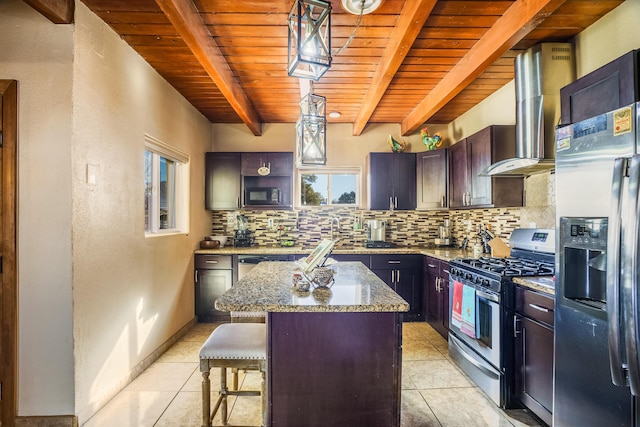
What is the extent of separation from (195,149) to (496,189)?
340cm

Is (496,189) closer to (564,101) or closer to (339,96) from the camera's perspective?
(564,101)

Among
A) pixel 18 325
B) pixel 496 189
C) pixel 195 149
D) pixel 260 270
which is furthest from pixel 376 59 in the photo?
pixel 18 325

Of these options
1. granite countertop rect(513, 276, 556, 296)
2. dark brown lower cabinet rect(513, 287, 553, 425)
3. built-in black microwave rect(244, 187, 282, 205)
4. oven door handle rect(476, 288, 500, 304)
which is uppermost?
built-in black microwave rect(244, 187, 282, 205)

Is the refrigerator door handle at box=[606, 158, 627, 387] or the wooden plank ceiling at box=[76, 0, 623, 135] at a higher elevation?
the wooden plank ceiling at box=[76, 0, 623, 135]

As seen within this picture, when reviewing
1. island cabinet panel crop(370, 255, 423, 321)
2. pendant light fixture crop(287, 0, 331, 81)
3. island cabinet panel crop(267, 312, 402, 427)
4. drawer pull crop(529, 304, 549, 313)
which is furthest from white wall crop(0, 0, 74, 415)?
island cabinet panel crop(370, 255, 423, 321)

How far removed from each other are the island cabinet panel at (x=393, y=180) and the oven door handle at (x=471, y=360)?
78.1 inches

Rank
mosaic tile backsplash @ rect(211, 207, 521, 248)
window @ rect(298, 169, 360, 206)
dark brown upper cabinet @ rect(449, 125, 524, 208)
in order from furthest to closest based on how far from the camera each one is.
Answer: window @ rect(298, 169, 360, 206), mosaic tile backsplash @ rect(211, 207, 521, 248), dark brown upper cabinet @ rect(449, 125, 524, 208)

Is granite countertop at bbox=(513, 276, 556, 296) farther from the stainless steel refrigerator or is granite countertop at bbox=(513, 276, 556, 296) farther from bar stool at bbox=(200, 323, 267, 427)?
bar stool at bbox=(200, 323, 267, 427)

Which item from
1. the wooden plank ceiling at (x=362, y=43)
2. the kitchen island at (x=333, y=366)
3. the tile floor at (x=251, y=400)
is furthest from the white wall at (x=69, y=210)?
the kitchen island at (x=333, y=366)

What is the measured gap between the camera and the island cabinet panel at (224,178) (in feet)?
15.4

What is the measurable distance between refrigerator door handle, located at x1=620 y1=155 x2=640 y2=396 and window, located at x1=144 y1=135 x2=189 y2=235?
325 centimetres

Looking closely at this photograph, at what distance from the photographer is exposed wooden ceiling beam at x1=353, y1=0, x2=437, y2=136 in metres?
2.11

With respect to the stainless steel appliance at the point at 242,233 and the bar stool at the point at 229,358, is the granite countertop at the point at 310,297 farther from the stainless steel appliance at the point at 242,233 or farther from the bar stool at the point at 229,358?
the stainless steel appliance at the point at 242,233

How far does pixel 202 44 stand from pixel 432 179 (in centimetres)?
314
